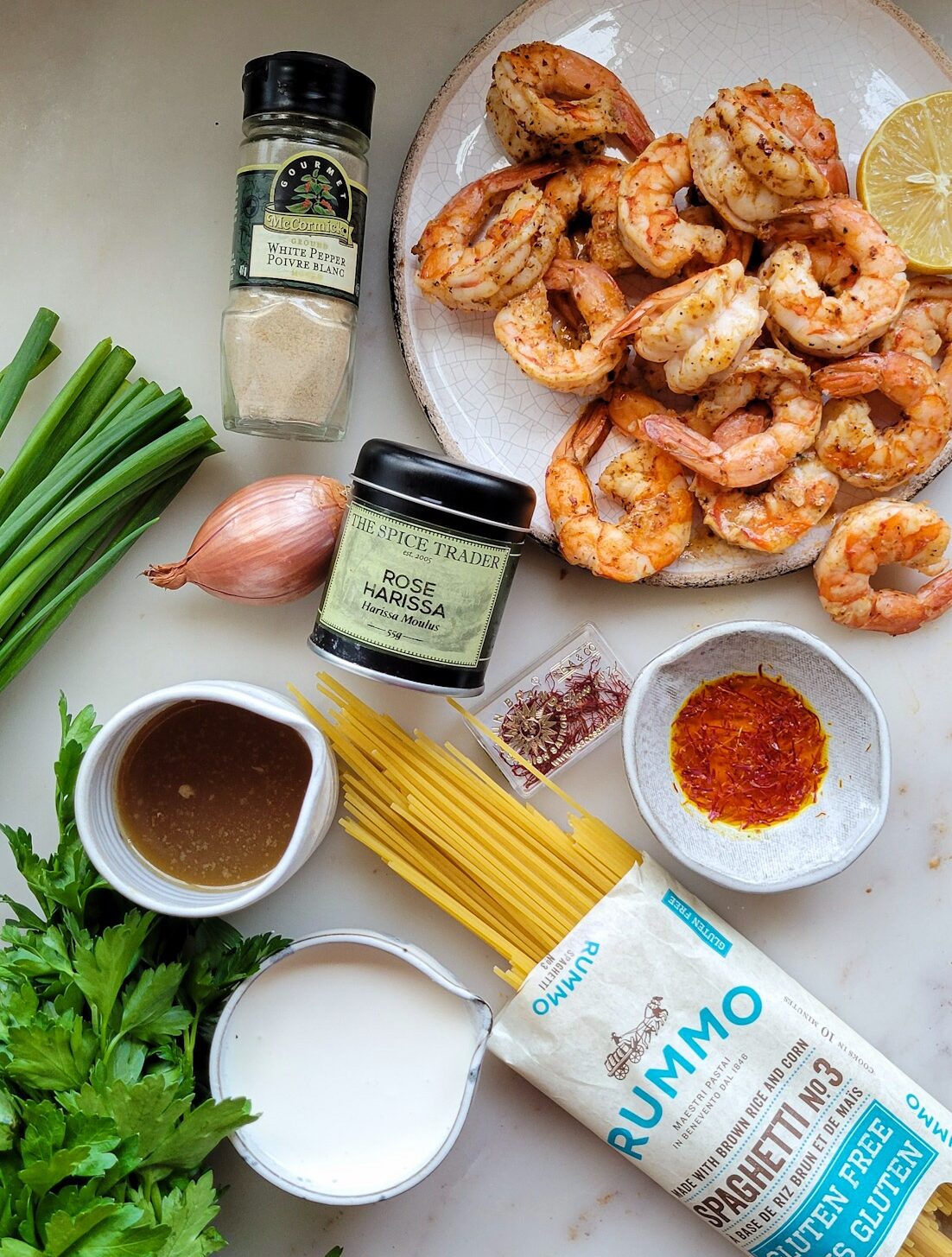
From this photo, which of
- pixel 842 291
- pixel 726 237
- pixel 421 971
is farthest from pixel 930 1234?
pixel 726 237

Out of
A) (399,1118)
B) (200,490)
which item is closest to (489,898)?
(399,1118)

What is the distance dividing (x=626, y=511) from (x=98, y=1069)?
3.15 feet

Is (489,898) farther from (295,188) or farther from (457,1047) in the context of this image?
(295,188)

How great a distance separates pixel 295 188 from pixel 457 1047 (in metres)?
1.11

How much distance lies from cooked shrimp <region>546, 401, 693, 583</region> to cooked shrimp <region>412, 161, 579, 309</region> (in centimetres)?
23

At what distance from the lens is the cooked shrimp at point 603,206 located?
55.8 inches

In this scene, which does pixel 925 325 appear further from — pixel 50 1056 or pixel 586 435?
pixel 50 1056

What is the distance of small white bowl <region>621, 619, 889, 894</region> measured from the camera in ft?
4.52

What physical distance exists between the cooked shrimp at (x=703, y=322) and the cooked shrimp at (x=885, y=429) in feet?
0.51

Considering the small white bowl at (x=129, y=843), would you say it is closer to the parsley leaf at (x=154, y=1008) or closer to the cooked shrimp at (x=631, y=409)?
the parsley leaf at (x=154, y=1008)

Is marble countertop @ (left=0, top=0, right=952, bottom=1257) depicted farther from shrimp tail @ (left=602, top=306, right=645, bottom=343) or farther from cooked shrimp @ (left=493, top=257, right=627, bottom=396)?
shrimp tail @ (left=602, top=306, right=645, bottom=343)

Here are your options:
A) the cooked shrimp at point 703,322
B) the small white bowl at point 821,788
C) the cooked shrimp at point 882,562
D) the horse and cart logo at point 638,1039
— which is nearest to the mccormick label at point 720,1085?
the horse and cart logo at point 638,1039

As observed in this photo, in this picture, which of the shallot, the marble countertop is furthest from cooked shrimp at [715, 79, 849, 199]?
the shallot

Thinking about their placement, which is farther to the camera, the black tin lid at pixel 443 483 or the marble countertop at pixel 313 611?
the marble countertop at pixel 313 611
